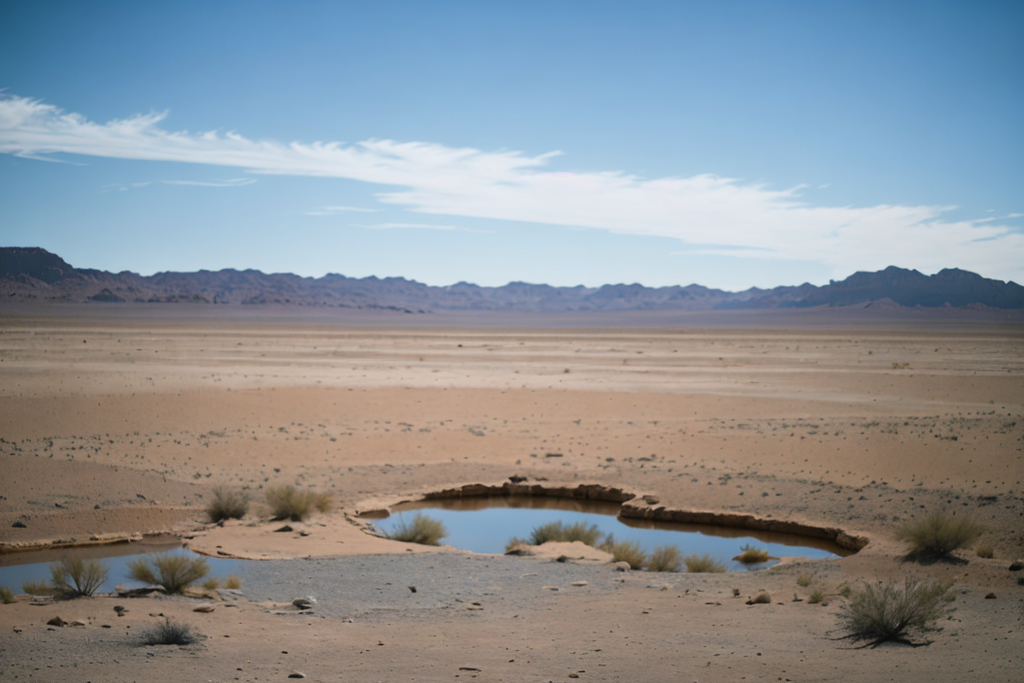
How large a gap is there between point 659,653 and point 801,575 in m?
4.37

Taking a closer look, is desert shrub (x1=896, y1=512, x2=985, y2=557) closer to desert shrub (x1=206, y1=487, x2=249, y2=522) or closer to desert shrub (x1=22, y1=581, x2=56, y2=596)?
desert shrub (x1=206, y1=487, x2=249, y2=522)

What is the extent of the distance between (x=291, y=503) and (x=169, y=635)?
24.9ft

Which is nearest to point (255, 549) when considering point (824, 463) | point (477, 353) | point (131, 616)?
point (131, 616)

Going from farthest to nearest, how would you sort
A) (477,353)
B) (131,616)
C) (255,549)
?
(477,353)
(255,549)
(131,616)

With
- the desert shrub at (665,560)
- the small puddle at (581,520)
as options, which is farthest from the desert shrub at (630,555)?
the small puddle at (581,520)

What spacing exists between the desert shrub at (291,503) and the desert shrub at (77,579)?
5.28 metres

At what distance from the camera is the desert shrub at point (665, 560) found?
42.3 ft

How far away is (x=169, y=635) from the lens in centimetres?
816

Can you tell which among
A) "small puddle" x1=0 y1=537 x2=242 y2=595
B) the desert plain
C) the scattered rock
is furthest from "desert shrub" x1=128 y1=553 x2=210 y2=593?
the scattered rock

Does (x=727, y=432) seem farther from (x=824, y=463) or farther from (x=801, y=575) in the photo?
(x=801, y=575)

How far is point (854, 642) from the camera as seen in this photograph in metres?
8.24

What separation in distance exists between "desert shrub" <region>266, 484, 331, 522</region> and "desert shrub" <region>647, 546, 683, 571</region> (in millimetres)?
6617

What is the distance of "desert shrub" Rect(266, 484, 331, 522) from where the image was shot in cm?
1570

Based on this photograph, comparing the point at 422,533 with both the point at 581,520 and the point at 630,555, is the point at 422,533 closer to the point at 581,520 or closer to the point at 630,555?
the point at 581,520
